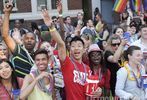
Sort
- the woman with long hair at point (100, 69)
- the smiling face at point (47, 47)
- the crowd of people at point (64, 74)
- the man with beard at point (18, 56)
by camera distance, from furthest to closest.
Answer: the smiling face at point (47, 47) → the woman with long hair at point (100, 69) → the man with beard at point (18, 56) → the crowd of people at point (64, 74)

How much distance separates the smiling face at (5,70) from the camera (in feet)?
15.1

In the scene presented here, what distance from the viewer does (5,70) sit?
15.2 feet

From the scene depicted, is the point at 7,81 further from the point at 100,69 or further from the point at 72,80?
the point at 100,69

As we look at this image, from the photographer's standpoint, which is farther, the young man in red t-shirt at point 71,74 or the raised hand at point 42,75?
the young man in red t-shirt at point 71,74

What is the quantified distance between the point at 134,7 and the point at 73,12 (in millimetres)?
8361

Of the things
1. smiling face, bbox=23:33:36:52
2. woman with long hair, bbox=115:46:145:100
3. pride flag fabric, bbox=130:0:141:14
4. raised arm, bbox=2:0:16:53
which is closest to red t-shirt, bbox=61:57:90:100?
woman with long hair, bbox=115:46:145:100

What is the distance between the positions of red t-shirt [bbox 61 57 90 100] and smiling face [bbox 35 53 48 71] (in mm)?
224

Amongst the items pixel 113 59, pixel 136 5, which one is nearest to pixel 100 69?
pixel 113 59

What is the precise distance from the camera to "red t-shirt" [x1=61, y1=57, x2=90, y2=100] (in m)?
4.64

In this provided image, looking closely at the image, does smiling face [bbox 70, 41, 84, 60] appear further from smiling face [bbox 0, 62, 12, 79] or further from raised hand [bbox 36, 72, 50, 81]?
smiling face [bbox 0, 62, 12, 79]

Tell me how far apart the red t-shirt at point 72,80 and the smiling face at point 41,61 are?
0.22m

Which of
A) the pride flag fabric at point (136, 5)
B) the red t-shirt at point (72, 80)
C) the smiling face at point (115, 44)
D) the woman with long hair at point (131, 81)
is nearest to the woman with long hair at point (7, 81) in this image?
the red t-shirt at point (72, 80)

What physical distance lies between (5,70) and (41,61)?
0.47 m

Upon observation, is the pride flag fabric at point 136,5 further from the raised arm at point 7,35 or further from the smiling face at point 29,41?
the raised arm at point 7,35
